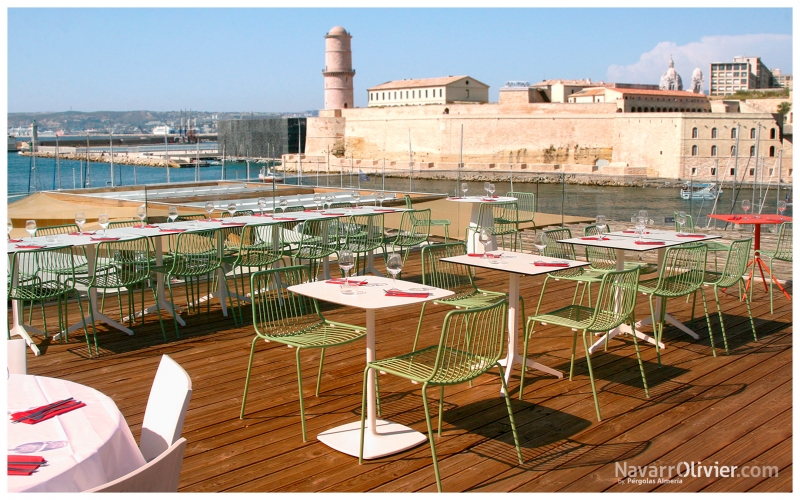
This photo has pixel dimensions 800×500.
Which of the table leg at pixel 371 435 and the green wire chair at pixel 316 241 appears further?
the green wire chair at pixel 316 241

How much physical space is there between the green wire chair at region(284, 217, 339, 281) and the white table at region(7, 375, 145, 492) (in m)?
3.65

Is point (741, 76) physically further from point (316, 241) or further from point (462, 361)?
point (462, 361)

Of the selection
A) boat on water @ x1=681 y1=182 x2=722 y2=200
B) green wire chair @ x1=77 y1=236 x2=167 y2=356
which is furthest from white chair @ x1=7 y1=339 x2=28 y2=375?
boat on water @ x1=681 y1=182 x2=722 y2=200

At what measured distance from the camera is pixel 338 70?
49.6m

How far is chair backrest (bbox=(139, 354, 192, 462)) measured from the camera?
1.97 meters

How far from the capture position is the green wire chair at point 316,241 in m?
5.90

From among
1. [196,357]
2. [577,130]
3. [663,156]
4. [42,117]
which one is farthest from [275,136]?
[196,357]

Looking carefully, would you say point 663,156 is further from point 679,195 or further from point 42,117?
point 42,117

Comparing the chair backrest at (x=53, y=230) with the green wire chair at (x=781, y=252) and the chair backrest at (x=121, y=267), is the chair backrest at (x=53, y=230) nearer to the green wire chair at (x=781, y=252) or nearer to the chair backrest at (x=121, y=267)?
the chair backrest at (x=121, y=267)

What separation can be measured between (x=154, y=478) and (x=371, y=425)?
160 centimetres

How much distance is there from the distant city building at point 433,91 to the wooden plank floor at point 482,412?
154ft

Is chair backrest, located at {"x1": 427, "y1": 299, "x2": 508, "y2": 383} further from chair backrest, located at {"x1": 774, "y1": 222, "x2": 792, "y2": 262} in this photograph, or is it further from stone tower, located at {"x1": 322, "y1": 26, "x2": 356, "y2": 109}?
stone tower, located at {"x1": 322, "y1": 26, "x2": 356, "y2": 109}

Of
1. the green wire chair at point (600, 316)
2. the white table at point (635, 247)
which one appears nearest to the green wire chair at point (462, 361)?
the green wire chair at point (600, 316)

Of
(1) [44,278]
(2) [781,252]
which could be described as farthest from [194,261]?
(2) [781,252]
